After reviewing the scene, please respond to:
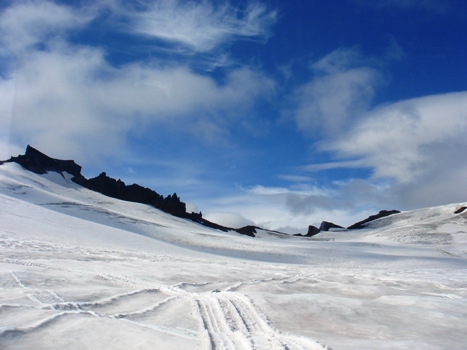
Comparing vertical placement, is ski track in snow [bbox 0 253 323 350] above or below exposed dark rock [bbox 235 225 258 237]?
below

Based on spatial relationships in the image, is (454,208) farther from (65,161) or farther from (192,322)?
(65,161)

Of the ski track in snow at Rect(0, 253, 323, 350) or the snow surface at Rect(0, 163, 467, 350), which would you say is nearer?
the snow surface at Rect(0, 163, 467, 350)

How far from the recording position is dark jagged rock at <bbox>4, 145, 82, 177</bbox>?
66500 mm

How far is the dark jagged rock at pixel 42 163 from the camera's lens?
66.5 meters

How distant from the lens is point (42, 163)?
2781 inches

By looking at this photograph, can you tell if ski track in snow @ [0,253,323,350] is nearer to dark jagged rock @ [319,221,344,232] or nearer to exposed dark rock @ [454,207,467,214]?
exposed dark rock @ [454,207,467,214]

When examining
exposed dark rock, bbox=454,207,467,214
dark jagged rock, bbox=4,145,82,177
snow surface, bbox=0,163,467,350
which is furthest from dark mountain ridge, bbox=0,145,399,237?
snow surface, bbox=0,163,467,350

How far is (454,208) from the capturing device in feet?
197

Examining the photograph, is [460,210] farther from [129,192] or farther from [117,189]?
[117,189]

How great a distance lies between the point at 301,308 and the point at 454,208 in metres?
63.6

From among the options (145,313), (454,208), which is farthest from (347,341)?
(454,208)

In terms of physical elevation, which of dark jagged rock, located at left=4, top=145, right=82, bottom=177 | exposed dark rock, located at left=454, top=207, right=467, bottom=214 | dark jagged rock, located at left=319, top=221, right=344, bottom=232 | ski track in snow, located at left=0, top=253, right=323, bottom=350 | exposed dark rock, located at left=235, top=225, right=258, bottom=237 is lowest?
ski track in snow, located at left=0, top=253, right=323, bottom=350

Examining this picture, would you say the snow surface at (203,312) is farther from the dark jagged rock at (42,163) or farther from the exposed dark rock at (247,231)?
the exposed dark rock at (247,231)

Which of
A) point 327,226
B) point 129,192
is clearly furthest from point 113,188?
point 327,226
